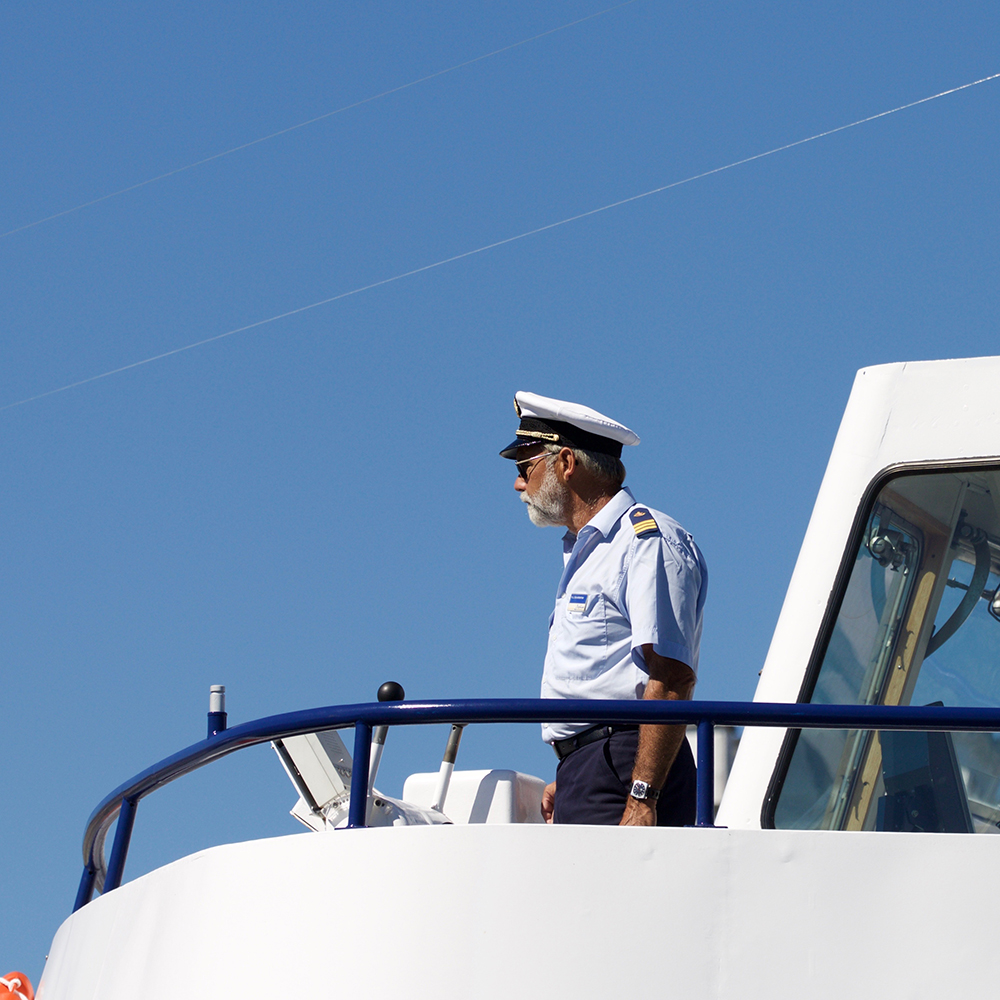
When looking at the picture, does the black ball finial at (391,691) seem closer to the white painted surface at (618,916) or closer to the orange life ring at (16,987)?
the white painted surface at (618,916)

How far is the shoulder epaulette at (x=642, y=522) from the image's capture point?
392 cm

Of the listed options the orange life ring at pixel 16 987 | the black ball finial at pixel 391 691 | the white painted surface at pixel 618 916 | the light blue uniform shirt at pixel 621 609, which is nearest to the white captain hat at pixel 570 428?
the light blue uniform shirt at pixel 621 609

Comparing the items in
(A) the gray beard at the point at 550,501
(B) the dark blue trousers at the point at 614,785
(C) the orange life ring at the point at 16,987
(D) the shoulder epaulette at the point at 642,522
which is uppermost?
(A) the gray beard at the point at 550,501

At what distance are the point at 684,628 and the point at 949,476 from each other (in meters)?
1.07

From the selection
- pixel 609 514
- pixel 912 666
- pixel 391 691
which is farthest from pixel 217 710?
pixel 912 666

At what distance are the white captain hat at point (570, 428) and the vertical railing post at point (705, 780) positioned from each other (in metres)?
1.20

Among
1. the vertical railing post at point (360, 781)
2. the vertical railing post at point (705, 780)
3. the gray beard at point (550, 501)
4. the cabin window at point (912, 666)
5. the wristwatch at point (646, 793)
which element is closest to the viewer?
the vertical railing post at point (705, 780)

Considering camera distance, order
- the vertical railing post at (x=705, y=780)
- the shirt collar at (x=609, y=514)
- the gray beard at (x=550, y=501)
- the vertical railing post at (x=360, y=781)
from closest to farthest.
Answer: the vertical railing post at (x=705, y=780)
the vertical railing post at (x=360, y=781)
the shirt collar at (x=609, y=514)
the gray beard at (x=550, y=501)

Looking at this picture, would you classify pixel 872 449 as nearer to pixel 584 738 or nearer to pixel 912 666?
pixel 912 666

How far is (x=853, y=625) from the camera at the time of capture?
4.23m

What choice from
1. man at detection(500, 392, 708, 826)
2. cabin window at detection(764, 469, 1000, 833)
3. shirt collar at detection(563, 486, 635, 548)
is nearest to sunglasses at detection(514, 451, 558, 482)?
man at detection(500, 392, 708, 826)

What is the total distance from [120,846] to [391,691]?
935 millimetres

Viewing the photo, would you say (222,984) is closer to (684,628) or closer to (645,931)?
(645,931)

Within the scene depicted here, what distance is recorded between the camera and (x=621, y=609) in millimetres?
3922
